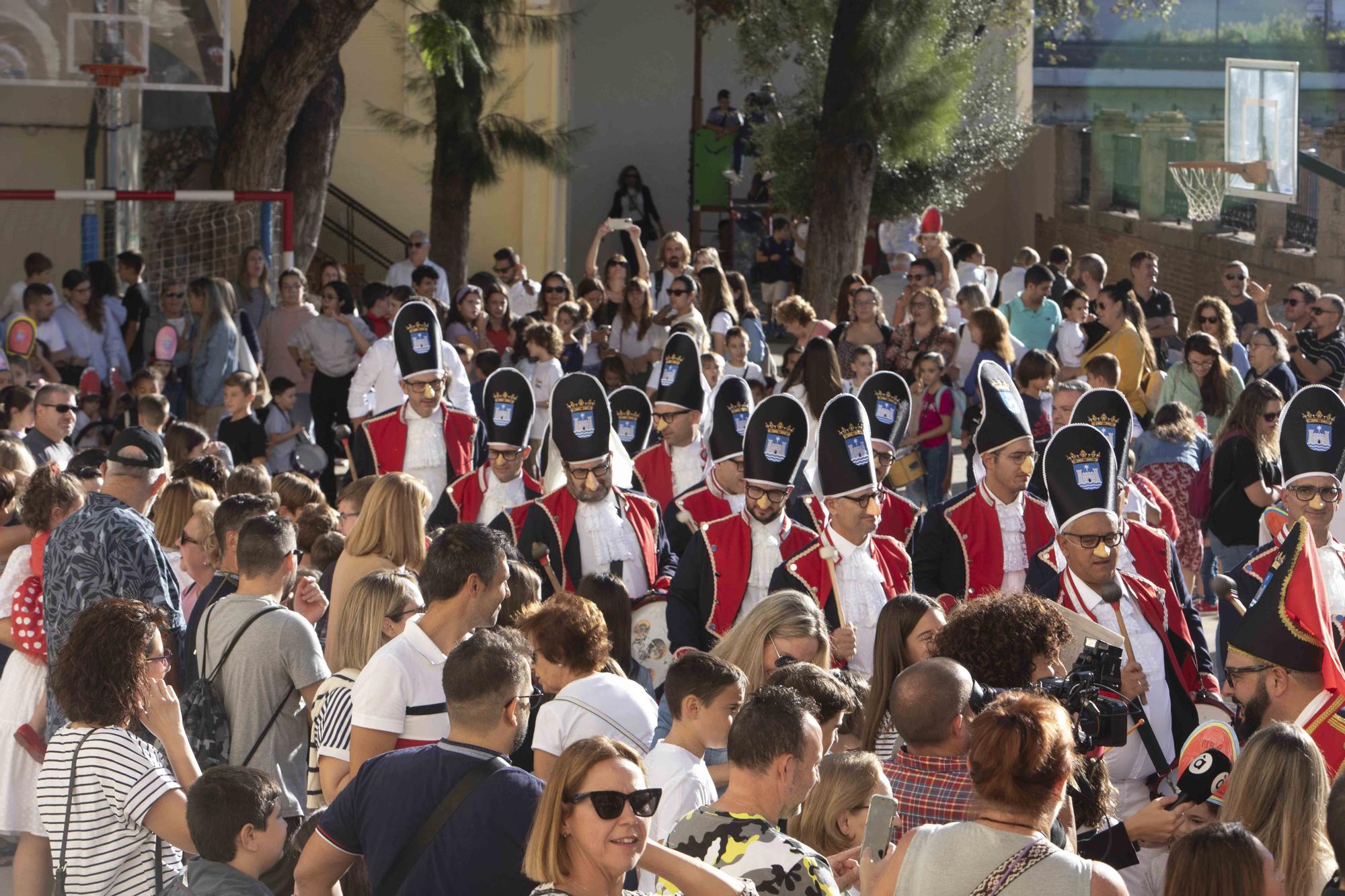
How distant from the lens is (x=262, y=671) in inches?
210

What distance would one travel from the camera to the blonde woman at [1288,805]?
13.2 ft

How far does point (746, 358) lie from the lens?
39.2 feet

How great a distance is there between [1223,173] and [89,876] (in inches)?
663

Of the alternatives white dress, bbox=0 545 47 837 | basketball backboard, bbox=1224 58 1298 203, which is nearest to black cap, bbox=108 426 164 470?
white dress, bbox=0 545 47 837

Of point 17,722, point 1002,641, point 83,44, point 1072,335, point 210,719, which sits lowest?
point 17,722

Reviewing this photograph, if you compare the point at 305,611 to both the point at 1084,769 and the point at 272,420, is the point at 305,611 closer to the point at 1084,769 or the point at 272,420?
the point at 1084,769

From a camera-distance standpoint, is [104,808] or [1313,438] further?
[1313,438]

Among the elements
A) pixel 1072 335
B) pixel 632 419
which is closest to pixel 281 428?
pixel 632 419

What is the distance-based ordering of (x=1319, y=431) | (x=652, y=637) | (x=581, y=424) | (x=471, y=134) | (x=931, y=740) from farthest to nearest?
(x=471, y=134)
(x=581, y=424)
(x=1319, y=431)
(x=652, y=637)
(x=931, y=740)

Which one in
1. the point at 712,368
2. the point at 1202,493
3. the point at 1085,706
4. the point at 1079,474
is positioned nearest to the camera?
the point at 1085,706

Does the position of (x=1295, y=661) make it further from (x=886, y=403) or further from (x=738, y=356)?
(x=738, y=356)

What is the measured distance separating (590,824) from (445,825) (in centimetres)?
53

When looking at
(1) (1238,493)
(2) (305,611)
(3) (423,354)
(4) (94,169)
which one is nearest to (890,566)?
(2) (305,611)

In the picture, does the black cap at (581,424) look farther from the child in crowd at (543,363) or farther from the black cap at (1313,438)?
the child in crowd at (543,363)
